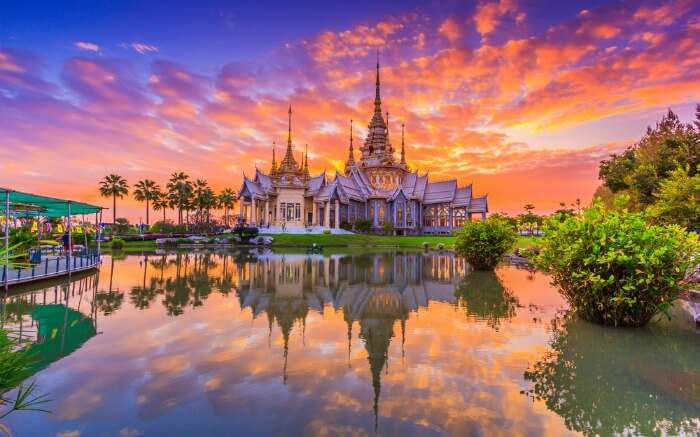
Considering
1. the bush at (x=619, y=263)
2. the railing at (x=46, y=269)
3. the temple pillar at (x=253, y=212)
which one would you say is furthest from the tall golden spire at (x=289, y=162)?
the bush at (x=619, y=263)

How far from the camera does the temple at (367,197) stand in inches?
2108

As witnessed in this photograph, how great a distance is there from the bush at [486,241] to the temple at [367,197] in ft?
115

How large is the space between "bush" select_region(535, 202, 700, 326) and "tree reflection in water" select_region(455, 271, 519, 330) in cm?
173

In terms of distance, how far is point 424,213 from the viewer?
61125 mm

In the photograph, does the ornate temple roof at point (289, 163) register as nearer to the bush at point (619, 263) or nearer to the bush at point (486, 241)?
the bush at point (486, 241)

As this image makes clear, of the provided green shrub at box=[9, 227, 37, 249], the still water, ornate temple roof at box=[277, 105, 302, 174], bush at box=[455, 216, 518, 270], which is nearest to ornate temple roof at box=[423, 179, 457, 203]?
ornate temple roof at box=[277, 105, 302, 174]

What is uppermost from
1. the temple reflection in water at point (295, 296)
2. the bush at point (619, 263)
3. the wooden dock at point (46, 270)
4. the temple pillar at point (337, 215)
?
the temple pillar at point (337, 215)

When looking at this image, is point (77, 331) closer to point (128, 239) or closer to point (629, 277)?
point (629, 277)

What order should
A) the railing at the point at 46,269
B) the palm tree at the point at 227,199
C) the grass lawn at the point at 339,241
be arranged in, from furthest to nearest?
the palm tree at the point at 227,199, the grass lawn at the point at 339,241, the railing at the point at 46,269

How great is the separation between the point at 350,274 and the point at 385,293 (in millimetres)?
5147

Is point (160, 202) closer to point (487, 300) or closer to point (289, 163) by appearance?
point (289, 163)

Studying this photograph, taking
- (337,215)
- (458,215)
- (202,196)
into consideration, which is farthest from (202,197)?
(458,215)

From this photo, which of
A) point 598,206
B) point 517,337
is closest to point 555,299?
point 598,206

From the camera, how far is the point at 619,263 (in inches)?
291
